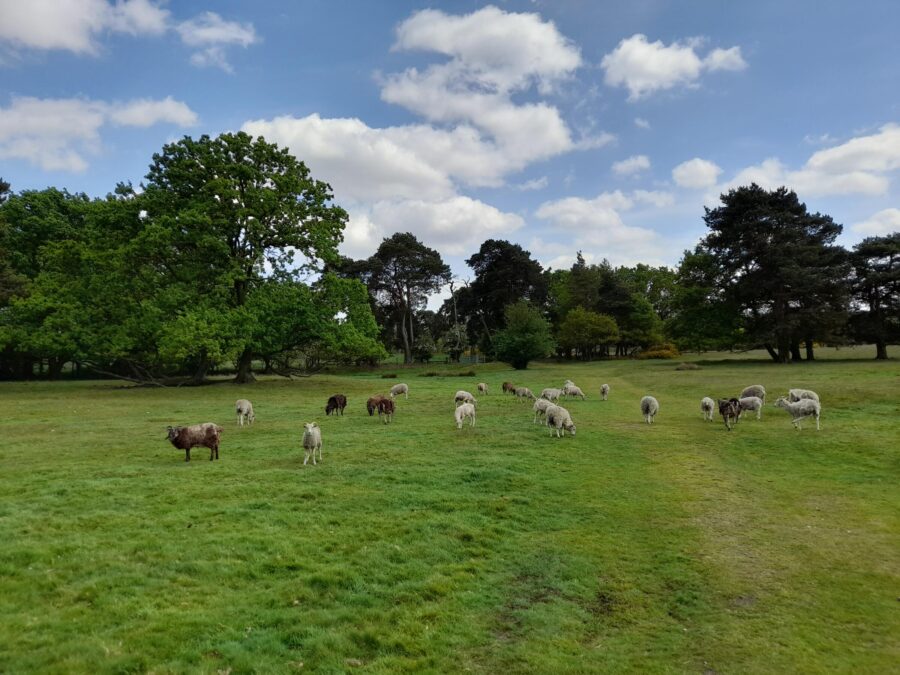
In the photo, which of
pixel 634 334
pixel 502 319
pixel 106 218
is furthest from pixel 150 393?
pixel 634 334

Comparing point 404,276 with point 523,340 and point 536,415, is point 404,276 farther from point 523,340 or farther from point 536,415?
point 536,415

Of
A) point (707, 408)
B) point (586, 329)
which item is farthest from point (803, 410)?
point (586, 329)

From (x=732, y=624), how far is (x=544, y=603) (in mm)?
2200

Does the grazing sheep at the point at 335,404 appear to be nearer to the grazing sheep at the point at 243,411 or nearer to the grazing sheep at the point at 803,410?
the grazing sheep at the point at 243,411

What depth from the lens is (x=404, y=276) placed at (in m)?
76.2

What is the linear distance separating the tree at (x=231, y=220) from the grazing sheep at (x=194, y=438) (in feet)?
65.6

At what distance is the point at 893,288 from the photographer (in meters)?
48.3

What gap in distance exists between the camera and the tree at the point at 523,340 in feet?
191

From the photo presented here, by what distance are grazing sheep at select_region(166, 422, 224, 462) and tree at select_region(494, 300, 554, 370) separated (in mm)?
46970

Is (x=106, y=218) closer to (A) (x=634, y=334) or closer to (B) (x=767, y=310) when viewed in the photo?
(B) (x=767, y=310)

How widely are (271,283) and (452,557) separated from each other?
3332 centimetres

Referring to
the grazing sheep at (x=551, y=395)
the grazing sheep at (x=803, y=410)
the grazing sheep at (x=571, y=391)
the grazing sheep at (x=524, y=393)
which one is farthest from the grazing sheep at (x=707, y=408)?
the grazing sheep at (x=524, y=393)

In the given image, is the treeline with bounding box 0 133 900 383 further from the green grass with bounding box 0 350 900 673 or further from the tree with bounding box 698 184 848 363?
the green grass with bounding box 0 350 900 673

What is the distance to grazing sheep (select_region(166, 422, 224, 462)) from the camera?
43.1ft
